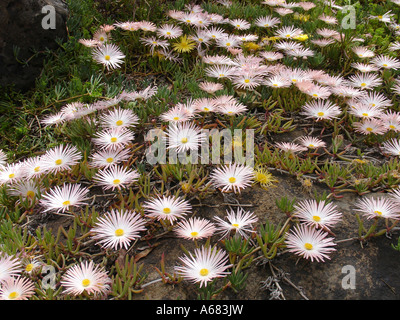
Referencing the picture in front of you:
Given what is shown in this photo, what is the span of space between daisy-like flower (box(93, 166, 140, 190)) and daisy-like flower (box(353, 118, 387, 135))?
1190mm

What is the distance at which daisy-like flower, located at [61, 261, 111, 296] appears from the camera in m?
1.38

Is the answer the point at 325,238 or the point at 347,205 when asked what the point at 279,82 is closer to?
the point at 347,205

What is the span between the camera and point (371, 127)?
2.12 metres

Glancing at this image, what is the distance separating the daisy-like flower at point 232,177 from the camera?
1759 millimetres

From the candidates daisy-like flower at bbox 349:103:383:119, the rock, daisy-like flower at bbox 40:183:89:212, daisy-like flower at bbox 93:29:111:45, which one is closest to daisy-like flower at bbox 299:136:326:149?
daisy-like flower at bbox 349:103:383:119

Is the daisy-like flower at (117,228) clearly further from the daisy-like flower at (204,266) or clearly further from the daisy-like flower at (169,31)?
the daisy-like flower at (169,31)

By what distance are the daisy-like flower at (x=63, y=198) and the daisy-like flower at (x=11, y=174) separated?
17 cm

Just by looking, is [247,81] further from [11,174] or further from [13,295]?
[13,295]

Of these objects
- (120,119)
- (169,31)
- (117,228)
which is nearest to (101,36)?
(169,31)

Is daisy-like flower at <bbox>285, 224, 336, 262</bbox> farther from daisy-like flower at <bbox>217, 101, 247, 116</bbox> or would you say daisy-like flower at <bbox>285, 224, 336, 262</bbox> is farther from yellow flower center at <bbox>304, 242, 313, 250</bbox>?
daisy-like flower at <bbox>217, 101, 247, 116</bbox>

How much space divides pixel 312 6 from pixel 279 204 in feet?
7.21

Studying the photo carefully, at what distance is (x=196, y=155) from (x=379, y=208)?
A: 836 mm

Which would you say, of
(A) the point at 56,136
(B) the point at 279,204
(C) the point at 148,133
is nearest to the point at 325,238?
(B) the point at 279,204
